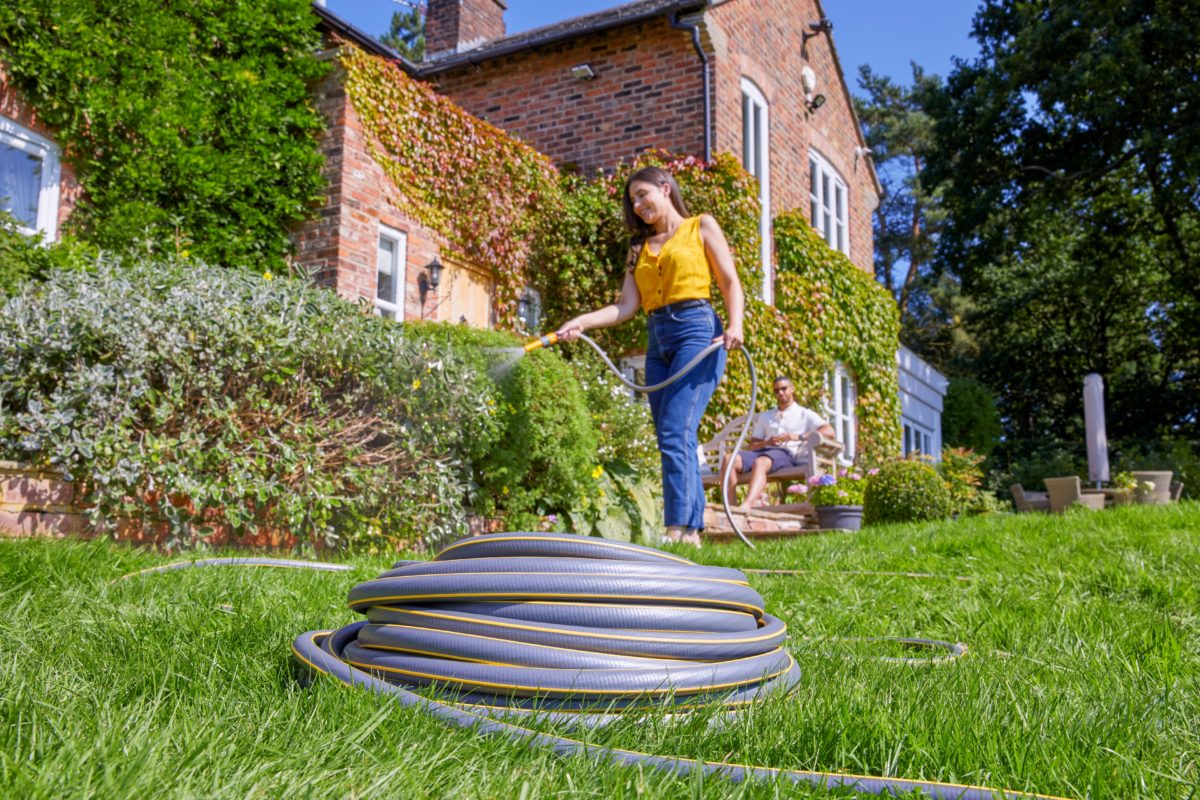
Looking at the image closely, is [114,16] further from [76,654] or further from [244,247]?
[76,654]

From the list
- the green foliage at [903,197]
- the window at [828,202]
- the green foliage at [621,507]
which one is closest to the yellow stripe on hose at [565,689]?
the green foliage at [621,507]

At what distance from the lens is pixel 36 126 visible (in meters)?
6.98

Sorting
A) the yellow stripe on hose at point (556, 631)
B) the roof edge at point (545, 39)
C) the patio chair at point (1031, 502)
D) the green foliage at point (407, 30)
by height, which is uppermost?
the green foliage at point (407, 30)

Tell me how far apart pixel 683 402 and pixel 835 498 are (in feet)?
16.3

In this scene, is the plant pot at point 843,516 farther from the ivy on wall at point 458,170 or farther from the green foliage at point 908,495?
the ivy on wall at point 458,170

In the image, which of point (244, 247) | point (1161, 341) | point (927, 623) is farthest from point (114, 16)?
point (1161, 341)

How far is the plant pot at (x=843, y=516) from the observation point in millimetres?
8875

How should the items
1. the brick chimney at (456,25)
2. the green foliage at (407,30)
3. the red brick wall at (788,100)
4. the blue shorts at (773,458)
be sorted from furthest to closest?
the green foliage at (407,30), the brick chimney at (456,25), the red brick wall at (788,100), the blue shorts at (773,458)

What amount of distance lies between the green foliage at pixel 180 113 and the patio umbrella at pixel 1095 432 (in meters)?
7.76

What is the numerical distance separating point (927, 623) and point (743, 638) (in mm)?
1437

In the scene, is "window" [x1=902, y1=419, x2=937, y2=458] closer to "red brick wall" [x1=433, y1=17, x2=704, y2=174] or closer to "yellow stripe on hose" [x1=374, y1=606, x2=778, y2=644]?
"red brick wall" [x1=433, y1=17, x2=704, y2=174]

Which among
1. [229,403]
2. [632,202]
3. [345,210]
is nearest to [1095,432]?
[632,202]

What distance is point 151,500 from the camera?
4668mm

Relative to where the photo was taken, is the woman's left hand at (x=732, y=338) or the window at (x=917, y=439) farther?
the window at (x=917, y=439)
